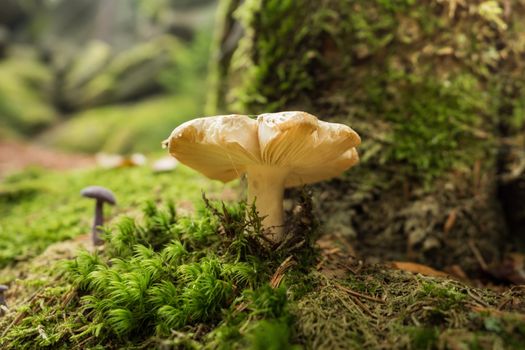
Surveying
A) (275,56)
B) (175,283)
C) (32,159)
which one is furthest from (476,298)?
(32,159)

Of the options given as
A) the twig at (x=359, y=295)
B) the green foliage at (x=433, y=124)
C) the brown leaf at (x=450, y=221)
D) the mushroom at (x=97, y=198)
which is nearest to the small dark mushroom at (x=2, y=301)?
the mushroom at (x=97, y=198)

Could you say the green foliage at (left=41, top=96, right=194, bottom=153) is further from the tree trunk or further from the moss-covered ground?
the moss-covered ground

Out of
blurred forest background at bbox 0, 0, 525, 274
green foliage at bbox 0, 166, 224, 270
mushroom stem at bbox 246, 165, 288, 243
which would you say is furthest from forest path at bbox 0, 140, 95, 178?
mushroom stem at bbox 246, 165, 288, 243

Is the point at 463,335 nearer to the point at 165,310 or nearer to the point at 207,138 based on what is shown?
the point at 165,310

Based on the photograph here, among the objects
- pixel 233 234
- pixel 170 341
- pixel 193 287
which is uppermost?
pixel 233 234

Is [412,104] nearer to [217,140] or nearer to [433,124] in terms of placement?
[433,124]

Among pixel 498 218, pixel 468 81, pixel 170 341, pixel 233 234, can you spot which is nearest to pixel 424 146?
pixel 468 81

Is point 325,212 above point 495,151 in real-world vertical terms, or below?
below
